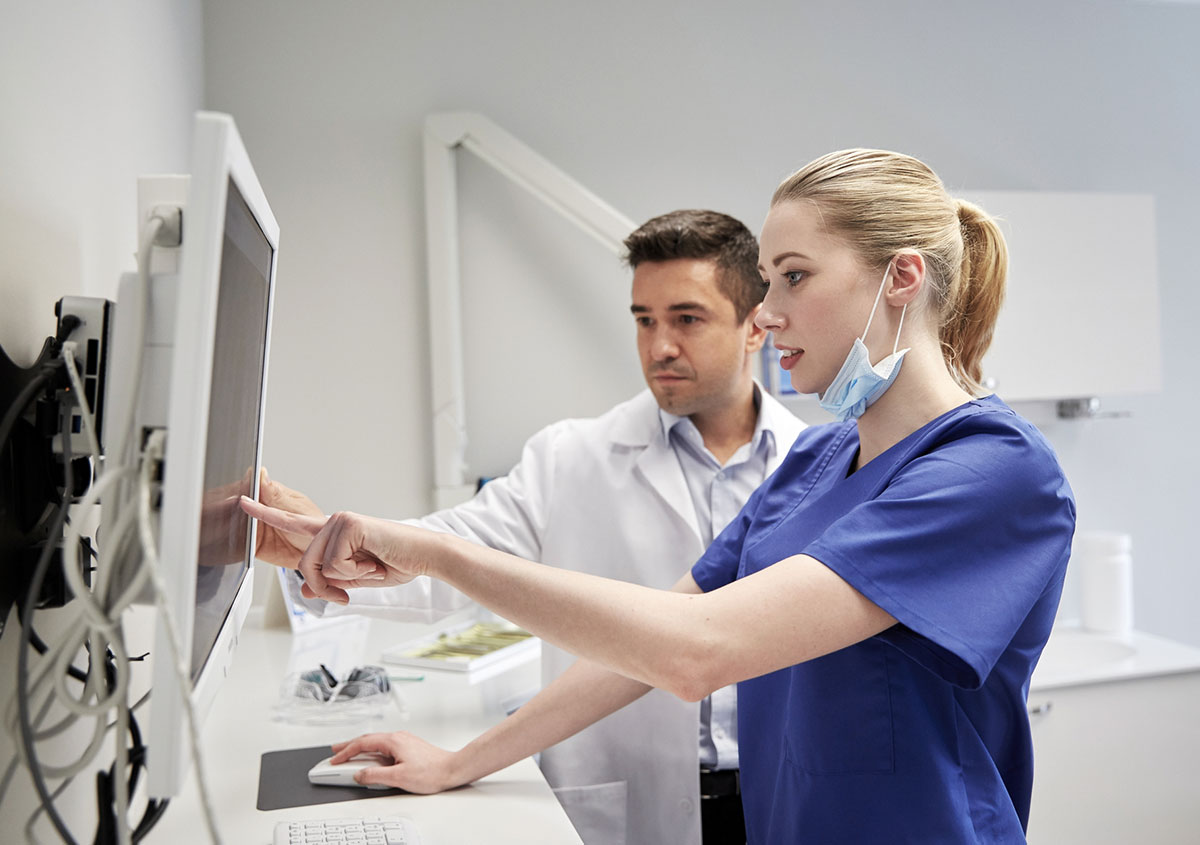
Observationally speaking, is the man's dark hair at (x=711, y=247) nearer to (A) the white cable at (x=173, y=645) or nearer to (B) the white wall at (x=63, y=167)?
(B) the white wall at (x=63, y=167)

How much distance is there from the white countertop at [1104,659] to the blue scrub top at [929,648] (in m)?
1.39

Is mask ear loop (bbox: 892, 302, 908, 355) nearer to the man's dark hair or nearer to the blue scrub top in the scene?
the blue scrub top

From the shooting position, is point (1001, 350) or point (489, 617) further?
point (1001, 350)

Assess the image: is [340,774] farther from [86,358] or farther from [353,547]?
[86,358]

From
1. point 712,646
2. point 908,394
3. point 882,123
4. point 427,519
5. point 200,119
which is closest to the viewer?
point 200,119

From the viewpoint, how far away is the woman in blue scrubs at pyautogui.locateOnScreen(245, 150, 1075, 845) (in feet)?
3.11

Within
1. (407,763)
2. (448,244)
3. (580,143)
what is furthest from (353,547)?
(580,143)

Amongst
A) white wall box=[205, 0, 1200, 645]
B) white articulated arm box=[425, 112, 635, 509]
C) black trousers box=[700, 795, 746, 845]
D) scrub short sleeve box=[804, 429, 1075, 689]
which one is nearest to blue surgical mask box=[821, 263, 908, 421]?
scrub short sleeve box=[804, 429, 1075, 689]

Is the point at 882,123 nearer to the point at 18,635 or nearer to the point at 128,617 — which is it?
the point at 128,617

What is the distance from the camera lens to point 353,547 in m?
1.03

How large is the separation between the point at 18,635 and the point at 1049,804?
234 centimetres

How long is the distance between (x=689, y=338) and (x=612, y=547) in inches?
16.2

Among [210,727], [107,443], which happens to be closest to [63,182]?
[107,443]

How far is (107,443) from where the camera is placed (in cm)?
64
